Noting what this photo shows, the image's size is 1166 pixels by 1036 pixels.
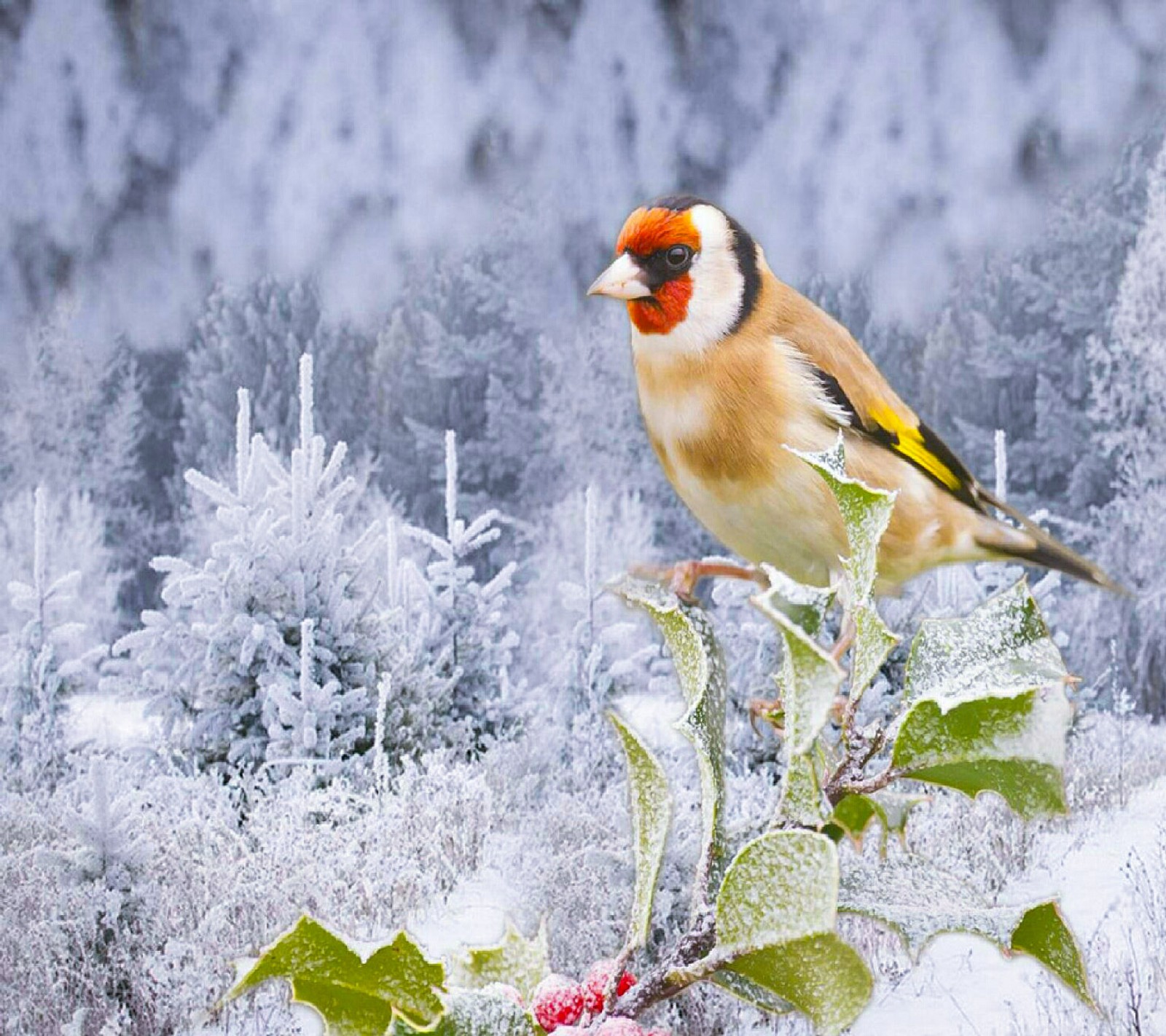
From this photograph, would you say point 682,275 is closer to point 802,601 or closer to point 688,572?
point 688,572

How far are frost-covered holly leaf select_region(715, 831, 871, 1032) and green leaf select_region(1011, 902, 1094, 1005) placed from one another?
0.04 m

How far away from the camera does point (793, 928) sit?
0.20m

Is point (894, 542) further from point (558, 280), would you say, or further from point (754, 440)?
point (558, 280)

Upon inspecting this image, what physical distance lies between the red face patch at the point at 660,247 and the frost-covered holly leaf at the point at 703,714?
13.1 inches

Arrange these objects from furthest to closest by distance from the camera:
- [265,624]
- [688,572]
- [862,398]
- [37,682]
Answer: [37,682] < [265,624] < [862,398] < [688,572]

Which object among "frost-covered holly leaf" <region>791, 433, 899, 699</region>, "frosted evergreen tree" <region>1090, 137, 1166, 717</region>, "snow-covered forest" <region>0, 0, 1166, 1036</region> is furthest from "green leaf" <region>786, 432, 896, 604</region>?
"frosted evergreen tree" <region>1090, 137, 1166, 717</region>

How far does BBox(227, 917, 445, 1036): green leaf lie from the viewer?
0.71 feet

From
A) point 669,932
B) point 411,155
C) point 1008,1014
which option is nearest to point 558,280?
point 411,155

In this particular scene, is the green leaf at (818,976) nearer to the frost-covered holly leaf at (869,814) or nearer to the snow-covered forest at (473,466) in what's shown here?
the frost-covered holly leaf at (869,814)

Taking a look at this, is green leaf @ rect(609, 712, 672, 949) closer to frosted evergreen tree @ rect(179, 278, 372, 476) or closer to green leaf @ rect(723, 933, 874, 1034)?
green leaf @ rect(723, 933, 874, 1034)

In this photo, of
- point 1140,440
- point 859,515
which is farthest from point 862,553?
point 1140,440

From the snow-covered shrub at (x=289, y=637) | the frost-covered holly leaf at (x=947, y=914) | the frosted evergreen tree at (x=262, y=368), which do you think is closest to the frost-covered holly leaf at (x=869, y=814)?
the frost-covered holly leaf at (x=947, y=914)

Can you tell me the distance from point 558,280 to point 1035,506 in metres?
0.97

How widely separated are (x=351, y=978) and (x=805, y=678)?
0.34 feet
